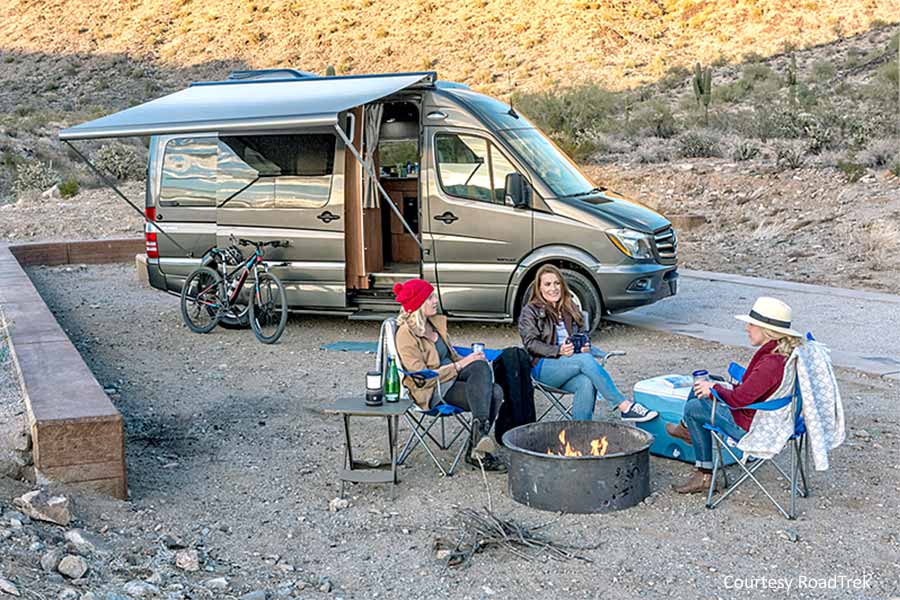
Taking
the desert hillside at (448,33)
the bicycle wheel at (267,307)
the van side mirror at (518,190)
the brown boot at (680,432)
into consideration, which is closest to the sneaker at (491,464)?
the brown boot at (680,432)

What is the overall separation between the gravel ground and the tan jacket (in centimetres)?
49

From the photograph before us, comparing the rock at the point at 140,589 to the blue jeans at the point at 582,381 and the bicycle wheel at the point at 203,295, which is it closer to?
the blue jeans at the point at 582,381

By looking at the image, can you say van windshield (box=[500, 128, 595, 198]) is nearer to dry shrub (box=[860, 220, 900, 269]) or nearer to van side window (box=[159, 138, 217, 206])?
van side window (box=[159, 138, 217, 206])

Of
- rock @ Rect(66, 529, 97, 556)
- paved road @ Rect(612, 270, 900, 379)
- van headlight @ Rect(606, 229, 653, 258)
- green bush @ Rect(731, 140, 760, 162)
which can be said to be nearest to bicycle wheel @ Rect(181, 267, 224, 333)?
van headlight @ Rect(606, 229, 653, 258)

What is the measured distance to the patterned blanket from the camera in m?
5.22

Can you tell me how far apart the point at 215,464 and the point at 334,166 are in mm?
4168

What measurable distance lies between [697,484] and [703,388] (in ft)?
1.86

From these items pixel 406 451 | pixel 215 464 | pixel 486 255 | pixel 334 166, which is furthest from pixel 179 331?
pixel 406 451

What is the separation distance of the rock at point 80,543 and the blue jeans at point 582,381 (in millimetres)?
2745

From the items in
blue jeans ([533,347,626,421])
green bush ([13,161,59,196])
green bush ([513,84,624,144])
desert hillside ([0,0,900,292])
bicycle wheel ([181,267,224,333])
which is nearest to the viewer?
blue jeans ([533,347,626,421])

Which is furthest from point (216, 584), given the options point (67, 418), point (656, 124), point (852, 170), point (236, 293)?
point (656, 124)

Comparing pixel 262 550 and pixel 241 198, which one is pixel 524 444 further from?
pixel 241 198

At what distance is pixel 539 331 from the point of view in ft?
22.0

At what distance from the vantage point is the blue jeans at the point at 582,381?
636cm
